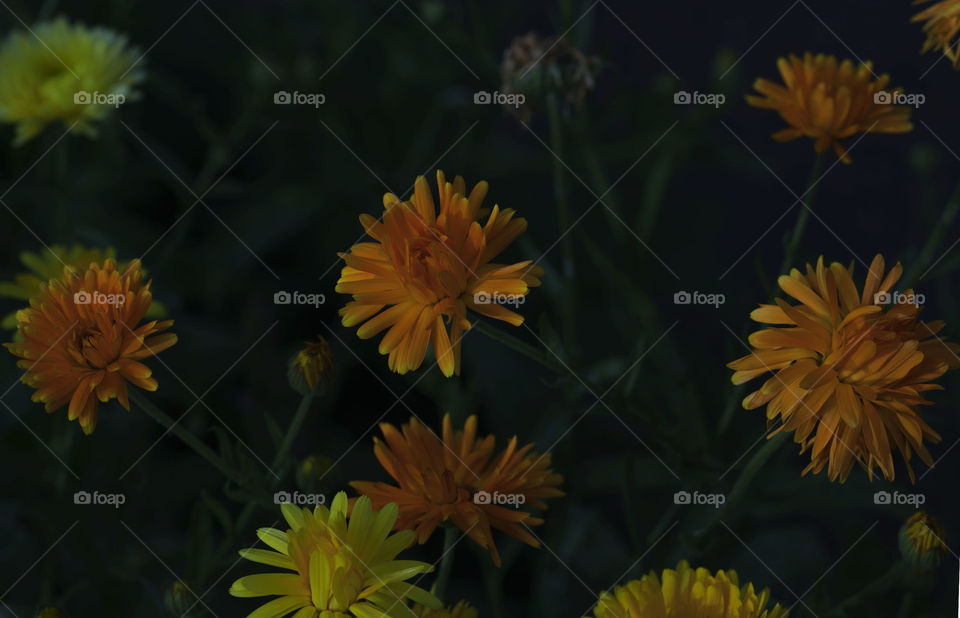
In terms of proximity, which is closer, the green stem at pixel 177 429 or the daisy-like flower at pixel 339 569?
the daisy-like flower at pixel 339 569

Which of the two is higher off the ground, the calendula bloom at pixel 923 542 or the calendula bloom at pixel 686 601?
the calendula bloom at pixel 923 542

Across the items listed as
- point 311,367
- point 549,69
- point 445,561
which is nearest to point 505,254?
point 549,69

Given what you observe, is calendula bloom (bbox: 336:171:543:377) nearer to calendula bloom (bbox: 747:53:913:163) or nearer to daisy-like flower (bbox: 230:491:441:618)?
daisy-like flower (bbox: 230:491:441:618)

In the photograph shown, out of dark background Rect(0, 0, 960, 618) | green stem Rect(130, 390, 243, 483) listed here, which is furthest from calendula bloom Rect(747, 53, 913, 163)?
green stem Rect(130, 390, 243, 483)

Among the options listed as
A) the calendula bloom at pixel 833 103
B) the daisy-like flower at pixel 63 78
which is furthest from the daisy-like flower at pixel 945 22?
the daisy-like flower at pixel 63 78

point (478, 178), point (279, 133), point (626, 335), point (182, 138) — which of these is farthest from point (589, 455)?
point (182, 138)

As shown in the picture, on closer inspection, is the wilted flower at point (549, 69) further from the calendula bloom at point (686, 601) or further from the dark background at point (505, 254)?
the calendula bloom at point (686, 601)
